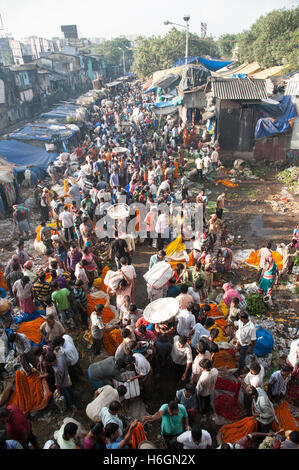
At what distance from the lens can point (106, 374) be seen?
473 centimetres

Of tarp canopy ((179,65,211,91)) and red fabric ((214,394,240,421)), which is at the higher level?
tarp canopy ((179,65,211,91))

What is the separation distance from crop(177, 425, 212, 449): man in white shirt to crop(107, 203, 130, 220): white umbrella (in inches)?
232

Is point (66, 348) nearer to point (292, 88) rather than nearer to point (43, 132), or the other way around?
point (43, 132)

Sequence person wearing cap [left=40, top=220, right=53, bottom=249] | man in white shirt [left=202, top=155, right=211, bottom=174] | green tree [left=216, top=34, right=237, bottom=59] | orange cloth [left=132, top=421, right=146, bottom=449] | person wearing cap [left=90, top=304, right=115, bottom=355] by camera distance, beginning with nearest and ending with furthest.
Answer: orange cloth [left=132, top=421, right=146, bottom=449] < person wearing cap [left=90, top=304, right=115, bottom=355] < person wearing cap [left=40, top=220, right=53, bottom=249] < man in white shirt [left=202, top=155, right=211, bottom=174] < green tree [left=216, top=34, right=237, bottom=59]

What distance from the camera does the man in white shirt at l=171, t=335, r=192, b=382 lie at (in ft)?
15.9

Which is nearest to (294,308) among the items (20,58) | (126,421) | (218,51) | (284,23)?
(126,421)

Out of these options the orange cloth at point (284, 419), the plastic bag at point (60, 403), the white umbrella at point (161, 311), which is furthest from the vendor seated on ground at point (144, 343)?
the orange cloth at point (284, 419)

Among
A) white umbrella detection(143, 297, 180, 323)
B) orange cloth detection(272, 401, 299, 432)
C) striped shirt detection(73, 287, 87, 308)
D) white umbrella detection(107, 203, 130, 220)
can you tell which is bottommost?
orange cloth detection(272, 401, 299, 432)

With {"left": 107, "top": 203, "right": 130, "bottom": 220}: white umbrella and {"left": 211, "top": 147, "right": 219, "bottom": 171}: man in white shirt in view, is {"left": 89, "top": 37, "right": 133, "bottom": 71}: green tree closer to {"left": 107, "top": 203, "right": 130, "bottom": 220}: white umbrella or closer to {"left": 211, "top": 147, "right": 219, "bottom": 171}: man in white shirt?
{"left": 211, "top": 147, "right": 219, "bottom": 171}: man in white shirt

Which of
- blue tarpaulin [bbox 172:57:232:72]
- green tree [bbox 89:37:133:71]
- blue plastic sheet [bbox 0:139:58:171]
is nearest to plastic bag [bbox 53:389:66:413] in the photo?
blue plastic sheet [bbox 0:139:58:171]

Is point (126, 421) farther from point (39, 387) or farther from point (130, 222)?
point (130, 222)

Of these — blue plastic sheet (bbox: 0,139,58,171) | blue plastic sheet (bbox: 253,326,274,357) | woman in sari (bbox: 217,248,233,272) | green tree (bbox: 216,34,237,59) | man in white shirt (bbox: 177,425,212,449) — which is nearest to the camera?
man in white shirt (bbox: 177,425,212,449)

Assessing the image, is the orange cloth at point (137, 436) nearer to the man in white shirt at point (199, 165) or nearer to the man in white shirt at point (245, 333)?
the man in white shirt at point (245, 333)
